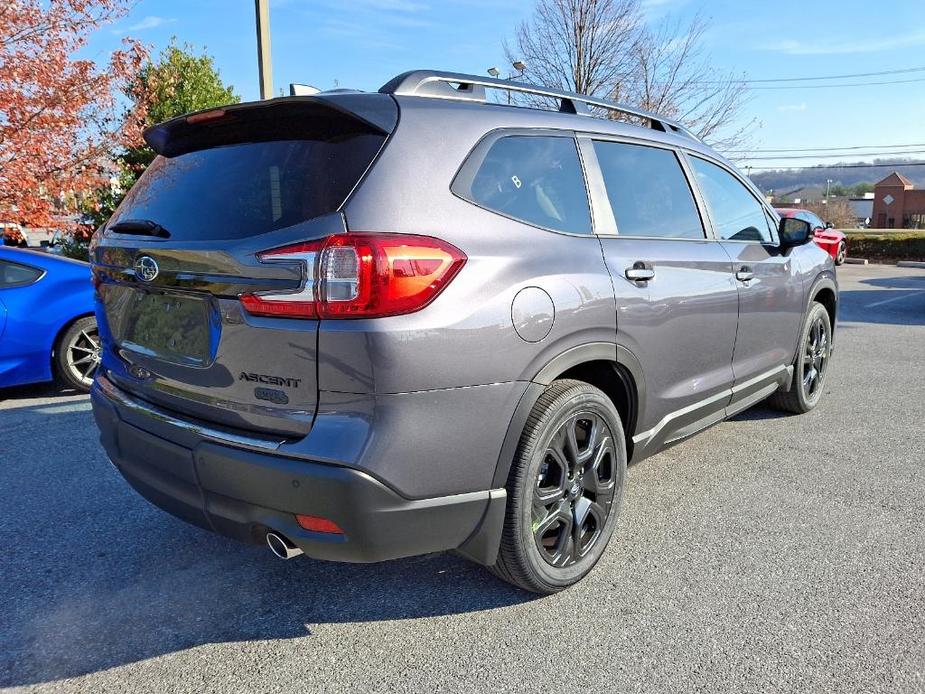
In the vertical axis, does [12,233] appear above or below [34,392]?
above

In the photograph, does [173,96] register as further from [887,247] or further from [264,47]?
[887,247]

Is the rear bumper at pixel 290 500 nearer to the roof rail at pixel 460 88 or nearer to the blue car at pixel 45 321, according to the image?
the roof rail at pixel 460 88

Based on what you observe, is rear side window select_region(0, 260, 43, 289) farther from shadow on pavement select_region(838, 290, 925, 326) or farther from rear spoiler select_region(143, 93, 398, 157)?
shadow on pavement select_region(838, 290, 925, 326)

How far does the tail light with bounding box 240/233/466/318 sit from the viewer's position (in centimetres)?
209

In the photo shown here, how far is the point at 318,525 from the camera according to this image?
2.21 m

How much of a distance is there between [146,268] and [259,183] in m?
0.52

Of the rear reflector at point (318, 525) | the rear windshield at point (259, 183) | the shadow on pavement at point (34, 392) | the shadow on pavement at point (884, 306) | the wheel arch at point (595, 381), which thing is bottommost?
the shadow on pavement at point (34, 392)

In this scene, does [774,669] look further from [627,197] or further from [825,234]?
[825,234]

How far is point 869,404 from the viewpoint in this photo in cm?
551

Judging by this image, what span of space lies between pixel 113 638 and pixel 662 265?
2.62 metres

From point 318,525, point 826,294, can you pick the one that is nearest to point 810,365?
point 826,294

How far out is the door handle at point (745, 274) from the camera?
3.78 m

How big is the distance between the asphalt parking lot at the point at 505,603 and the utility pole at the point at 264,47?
6.96 metres

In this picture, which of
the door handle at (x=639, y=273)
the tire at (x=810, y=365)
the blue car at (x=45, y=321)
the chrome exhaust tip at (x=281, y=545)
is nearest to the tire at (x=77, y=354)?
the blue car at (x=45, y=321)
